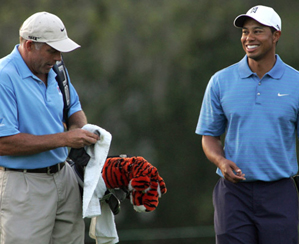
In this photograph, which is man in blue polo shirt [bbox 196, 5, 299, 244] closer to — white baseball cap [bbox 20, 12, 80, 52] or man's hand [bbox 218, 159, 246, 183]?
man's hand [bbox 218, 159, 246, 183]

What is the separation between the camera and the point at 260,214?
3018mm

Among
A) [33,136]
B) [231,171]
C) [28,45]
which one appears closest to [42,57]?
[28,45]

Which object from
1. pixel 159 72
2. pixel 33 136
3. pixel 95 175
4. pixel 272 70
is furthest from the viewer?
pixel 159 72

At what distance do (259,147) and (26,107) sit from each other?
1.28 m

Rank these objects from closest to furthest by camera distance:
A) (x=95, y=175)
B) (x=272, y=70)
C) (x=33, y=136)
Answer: (x=33, y=136) < (x=95, y=175) < (x=272, y=70)

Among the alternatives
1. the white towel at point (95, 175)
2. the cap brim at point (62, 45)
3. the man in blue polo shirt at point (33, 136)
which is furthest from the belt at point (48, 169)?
the cap brim at point (62, 45)

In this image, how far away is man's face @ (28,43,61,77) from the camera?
287 cm

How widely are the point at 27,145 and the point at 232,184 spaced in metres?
1.17

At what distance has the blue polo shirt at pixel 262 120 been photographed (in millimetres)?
3014

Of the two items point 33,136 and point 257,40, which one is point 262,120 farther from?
point 33,136

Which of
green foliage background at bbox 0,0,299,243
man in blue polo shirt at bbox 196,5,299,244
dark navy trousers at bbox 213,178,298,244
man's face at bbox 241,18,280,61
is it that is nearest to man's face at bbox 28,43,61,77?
man in blue polo shirt at bbox 196,5,299,244

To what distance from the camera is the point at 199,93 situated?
599 cm

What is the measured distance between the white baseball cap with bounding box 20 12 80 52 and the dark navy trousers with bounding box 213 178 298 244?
4.03 ft

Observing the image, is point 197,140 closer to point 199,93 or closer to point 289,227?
point 199,93
